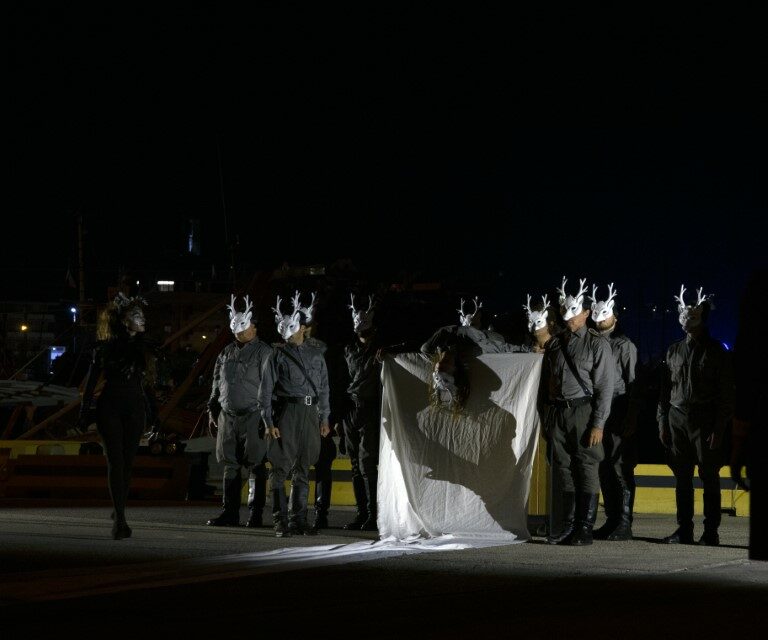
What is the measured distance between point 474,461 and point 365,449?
6.19 feet

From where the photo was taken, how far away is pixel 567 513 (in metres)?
11.7

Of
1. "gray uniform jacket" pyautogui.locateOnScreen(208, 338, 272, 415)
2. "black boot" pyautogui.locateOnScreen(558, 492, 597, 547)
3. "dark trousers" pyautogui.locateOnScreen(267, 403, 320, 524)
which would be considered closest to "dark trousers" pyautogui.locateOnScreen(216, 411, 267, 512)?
"gray uniform jacket" pyautogui.locateOnScreen(208, 338, 272, 415)

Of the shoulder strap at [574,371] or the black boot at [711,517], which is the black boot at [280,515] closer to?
the shoulder strap at [574,371]

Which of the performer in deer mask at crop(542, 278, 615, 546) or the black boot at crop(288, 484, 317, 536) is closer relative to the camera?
the performer in deer mask at crop(542, 278, 615, 546)

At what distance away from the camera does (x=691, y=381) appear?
40.0 ft

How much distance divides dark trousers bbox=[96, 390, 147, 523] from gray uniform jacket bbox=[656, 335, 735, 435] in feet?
16.3

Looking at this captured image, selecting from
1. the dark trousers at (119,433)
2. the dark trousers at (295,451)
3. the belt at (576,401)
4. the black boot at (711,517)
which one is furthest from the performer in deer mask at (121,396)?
the black boot at (711,517)

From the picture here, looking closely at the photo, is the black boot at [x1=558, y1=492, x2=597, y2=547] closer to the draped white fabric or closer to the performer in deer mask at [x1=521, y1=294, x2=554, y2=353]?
the draped white fabric

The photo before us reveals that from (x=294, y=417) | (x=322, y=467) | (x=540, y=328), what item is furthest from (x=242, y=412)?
(x=540, y=328)

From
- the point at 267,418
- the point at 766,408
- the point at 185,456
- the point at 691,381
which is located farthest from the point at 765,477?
the point at 185,456

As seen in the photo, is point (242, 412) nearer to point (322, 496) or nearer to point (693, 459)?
point (322, 496)

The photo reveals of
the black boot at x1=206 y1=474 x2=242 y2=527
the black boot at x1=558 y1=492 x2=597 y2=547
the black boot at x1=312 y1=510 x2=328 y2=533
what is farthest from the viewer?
the black boot at x1=206 y1=474 x2=242 y2=527

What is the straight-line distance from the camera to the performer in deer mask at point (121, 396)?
38.3ft

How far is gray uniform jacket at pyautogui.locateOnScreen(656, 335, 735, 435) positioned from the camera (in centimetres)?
1208
